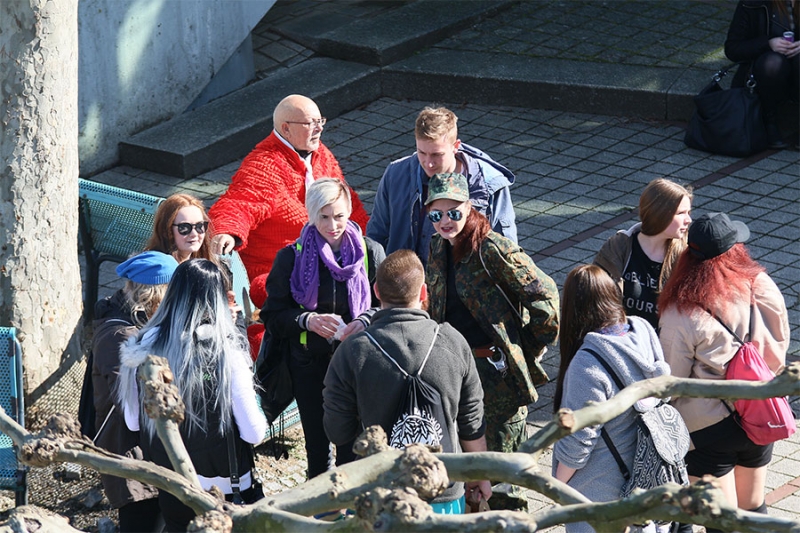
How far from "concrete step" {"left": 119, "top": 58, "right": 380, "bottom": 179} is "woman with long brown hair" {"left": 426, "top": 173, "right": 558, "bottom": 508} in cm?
512

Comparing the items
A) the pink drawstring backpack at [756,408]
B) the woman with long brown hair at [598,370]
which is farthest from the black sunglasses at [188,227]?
the pink drawstring backpack at [756,408]

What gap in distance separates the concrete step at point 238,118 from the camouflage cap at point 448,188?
4985 mm

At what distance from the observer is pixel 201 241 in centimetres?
544

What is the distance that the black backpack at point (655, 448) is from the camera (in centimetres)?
412

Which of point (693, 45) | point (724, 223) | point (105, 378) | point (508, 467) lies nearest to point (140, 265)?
point (105, 378)

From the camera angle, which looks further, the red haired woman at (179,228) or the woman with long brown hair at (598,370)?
the red haired woman at (179,228)

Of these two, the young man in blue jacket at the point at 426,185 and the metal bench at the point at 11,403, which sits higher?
the young man in blue jacket at the point at 426,185

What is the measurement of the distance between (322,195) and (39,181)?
172 centimetres

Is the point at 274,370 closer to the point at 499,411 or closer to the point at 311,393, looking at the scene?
the point at 311,393

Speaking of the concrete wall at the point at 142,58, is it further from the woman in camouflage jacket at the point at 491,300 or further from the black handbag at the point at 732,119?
the woman in camouflage jacket at the point at 491,300

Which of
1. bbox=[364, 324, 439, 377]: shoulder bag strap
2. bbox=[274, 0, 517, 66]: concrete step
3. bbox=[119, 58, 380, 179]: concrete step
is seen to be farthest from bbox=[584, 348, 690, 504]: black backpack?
bbox=[274, 0, 517, 66]: concrete step

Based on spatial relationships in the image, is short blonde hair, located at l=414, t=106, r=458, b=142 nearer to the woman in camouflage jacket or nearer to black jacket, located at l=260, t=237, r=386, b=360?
the woman in camouflage jacket

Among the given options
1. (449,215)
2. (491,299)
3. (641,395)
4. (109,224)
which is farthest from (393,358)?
(109,224)

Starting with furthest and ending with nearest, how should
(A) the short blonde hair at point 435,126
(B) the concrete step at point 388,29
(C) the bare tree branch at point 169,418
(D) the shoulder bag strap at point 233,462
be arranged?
(B) the concrete step at point 388,29 < (A) the short blonde hair at point 435,126 < (D) the shoulder bag strap at point 233,462 < (C) the bare tree branch at point 169,418
